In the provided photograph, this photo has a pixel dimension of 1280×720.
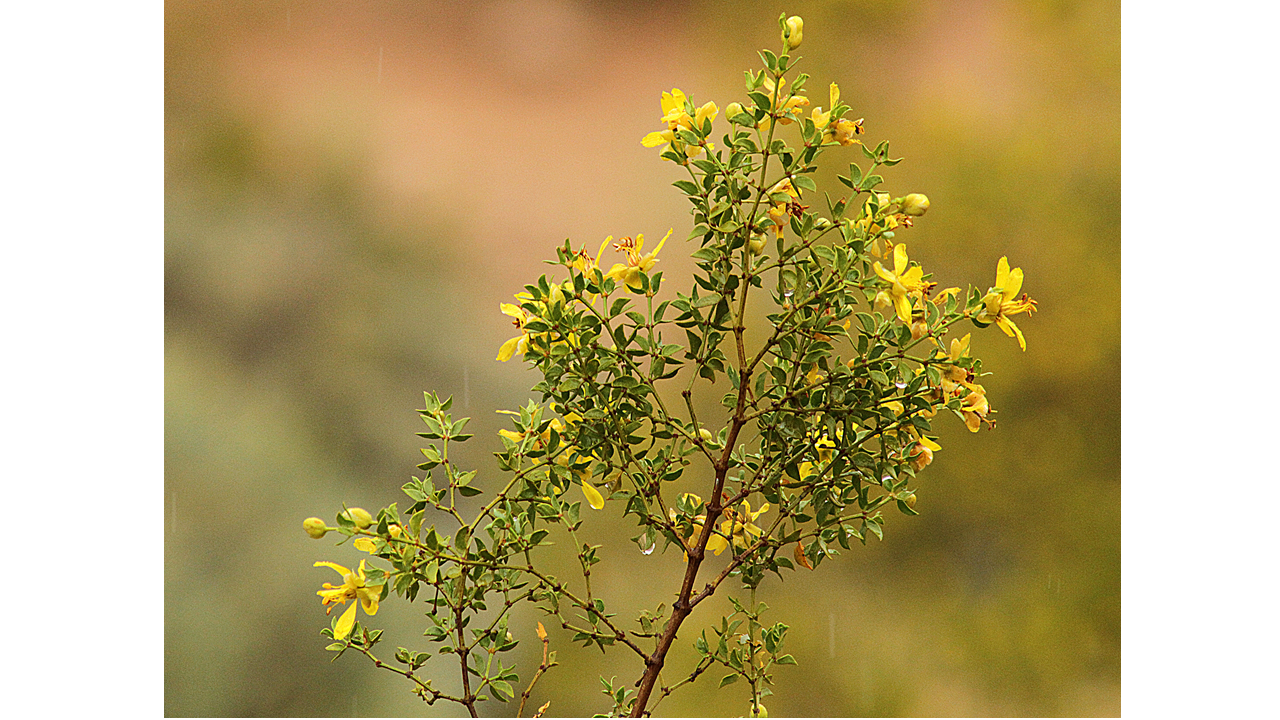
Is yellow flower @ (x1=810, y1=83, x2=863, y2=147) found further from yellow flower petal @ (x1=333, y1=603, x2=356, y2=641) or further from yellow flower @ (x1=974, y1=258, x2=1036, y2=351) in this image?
yellow flower petal @ (x1=333, y1=603, x2=356, y2=641)

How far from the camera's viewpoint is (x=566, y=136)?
5.46ft

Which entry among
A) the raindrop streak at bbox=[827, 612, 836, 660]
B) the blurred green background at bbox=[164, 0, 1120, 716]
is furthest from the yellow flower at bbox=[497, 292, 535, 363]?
the raindrop streak at bbox=[827, 612, 836, 660]

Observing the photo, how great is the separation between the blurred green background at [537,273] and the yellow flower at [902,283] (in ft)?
2.87

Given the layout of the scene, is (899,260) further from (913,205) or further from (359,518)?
(359,518)

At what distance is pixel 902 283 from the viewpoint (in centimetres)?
79

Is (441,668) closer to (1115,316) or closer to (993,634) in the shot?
(993,634)

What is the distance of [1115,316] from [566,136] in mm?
1108

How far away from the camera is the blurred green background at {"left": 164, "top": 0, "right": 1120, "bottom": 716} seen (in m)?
1.59

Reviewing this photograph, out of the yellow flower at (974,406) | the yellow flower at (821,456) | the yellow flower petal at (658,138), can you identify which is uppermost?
the yellow flower petal at (658,138)

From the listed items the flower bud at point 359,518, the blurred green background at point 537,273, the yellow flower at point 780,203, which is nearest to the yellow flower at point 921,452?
the yellow flower at point 780,203

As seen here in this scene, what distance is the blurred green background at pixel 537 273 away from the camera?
1.59 meters

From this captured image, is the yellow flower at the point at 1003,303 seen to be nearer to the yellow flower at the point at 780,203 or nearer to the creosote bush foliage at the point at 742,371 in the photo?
the creosote bush foliage at the point at 742,371

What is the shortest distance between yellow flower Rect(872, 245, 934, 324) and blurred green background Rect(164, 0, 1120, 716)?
0.88 meters
